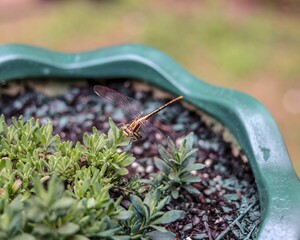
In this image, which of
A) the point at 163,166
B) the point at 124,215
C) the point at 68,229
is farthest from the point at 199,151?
the point at 68,229

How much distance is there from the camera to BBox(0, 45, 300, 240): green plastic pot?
53.7 inches

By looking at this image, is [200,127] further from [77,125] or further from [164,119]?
[77,125]

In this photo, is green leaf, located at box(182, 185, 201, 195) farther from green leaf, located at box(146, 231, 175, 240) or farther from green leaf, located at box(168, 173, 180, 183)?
green leaf, located at box(146, 231, 175, 240)

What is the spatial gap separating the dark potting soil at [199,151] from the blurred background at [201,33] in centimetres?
144

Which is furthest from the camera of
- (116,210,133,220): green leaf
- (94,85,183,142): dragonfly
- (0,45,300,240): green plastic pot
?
(94,85,183,142): dragonfly

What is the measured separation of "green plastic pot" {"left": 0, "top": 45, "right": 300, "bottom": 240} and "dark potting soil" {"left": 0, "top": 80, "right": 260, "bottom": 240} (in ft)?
0.21

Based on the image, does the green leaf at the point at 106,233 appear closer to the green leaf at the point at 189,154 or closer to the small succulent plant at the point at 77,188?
the small succulent plant at the point at 77,188

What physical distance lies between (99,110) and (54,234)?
0.85 m

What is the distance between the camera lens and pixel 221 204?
1.60m

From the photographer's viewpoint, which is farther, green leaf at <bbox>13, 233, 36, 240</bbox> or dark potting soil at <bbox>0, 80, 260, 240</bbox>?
dark potting soil at <bbox>0, 80, 260, 240</bbox>

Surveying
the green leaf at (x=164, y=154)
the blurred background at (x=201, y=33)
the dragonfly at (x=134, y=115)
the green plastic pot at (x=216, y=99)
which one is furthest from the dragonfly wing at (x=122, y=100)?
the blurred background at (x=201, y=33)

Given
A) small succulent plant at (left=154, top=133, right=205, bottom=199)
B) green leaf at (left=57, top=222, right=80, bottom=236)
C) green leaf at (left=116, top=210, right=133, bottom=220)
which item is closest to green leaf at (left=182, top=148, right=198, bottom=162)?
small succulent plant at (left=154, top=133, right=205, bottom=199)

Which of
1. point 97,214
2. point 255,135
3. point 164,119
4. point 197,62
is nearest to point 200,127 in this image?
point 164,119

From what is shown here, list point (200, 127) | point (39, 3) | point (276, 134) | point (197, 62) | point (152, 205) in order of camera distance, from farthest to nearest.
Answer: point (39, 3) < point (197, 62) < point (200, 127) < point (276, 134) < point (152, 205)
